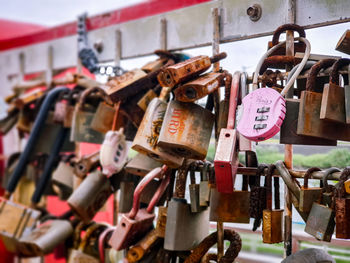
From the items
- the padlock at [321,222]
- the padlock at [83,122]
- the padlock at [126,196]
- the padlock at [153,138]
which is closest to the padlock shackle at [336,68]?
the padlock at [321,222]

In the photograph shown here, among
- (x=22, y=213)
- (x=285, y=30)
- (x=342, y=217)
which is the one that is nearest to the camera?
(x=342, y=217)

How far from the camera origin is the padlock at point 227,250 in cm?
145

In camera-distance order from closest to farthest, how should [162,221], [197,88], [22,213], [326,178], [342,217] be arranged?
[342,217] → [326,178] → [197,88] → [162,221] → [22,213]

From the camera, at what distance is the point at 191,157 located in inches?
57.0

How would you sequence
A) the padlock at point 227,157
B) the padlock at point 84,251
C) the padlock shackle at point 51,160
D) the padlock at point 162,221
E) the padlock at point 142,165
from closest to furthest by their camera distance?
the padlock at point 227,157 → the padlock at point 162,221 → the padlock at point 142,165 → the padlock at point 84,251 → the padlock shackle at point 51,160

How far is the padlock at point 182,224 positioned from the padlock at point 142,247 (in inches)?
5.3

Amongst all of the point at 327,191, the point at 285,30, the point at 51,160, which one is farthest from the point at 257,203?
the point at 51,160

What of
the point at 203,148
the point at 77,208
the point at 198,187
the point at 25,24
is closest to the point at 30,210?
the point at 77,208

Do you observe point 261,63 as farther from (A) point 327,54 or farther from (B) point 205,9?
(B) point 205,9

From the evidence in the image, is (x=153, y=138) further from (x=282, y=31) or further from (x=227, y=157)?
(x=282, y=31)

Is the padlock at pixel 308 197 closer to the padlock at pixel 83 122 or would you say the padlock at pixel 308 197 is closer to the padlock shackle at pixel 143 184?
the padlock shackle at pixel 143 184

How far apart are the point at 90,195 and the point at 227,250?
2.37 feet

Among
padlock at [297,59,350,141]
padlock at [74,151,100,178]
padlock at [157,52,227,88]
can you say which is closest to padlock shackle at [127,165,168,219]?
padlock at [157,52,227,88]

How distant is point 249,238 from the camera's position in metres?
1.75
